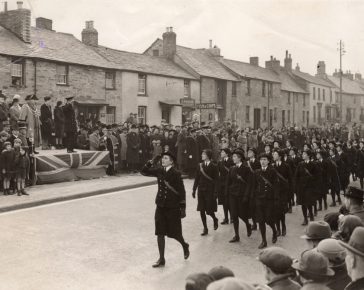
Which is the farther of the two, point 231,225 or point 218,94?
point 218,94

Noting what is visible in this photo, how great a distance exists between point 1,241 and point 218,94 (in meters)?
33.6

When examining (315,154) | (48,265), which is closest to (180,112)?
(315,154)

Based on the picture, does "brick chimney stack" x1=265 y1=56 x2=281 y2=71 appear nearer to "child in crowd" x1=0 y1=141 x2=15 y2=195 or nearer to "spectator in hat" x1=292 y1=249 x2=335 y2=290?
"child in crowd" x1=0 y1=141 x2=15 y2=195

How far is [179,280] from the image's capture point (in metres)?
7.25

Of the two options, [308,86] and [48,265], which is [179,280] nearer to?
[48,265]

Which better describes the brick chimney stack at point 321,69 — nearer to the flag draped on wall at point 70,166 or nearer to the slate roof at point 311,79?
the slate roof at point 311,79

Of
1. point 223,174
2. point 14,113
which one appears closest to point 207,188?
point 223,174

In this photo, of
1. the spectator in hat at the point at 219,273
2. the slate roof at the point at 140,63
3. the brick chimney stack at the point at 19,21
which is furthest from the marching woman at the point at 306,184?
the slate roof at the point at 140,63

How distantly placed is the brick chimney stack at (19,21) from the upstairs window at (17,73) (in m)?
2.22

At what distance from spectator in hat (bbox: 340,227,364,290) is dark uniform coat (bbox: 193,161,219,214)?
6.42m

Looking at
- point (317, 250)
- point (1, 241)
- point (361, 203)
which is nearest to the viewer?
point (317, 250)

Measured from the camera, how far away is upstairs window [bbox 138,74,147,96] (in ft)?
107

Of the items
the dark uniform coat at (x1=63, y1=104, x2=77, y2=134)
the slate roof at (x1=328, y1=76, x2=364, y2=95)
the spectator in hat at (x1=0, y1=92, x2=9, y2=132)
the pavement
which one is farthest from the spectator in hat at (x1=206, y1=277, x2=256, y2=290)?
the slate roof at (x1=328, y1=76, x2=364, y2=95)

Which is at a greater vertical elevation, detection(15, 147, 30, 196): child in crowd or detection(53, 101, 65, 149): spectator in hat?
detection(53, 101, 65, 149): spectator in hat
